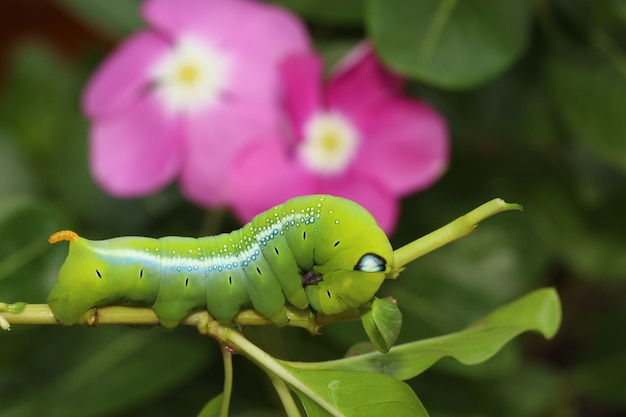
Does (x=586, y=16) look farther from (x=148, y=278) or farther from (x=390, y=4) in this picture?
(x=148, y=278)

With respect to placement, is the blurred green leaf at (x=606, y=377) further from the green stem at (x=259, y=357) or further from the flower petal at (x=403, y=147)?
the green stem at (x=259, y=357)

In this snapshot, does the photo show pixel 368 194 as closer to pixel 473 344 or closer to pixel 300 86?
pixel 300 86

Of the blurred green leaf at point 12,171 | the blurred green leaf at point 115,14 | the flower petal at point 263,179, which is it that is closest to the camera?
the flower petal at point 263,179

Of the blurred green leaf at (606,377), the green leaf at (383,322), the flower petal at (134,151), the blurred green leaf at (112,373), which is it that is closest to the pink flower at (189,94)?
the flower petal at (134,151)

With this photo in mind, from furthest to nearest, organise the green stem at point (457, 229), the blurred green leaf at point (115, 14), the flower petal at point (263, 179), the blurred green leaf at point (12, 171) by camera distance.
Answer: the blurred green leaf at point (12, 171) < the blurred green leaf at point (115, 14) < the flower petal at point (263, 179) < the green stem at point (457, 229)

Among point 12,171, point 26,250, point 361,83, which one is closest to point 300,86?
point 361,83

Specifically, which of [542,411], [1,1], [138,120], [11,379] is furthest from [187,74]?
[1,1]
